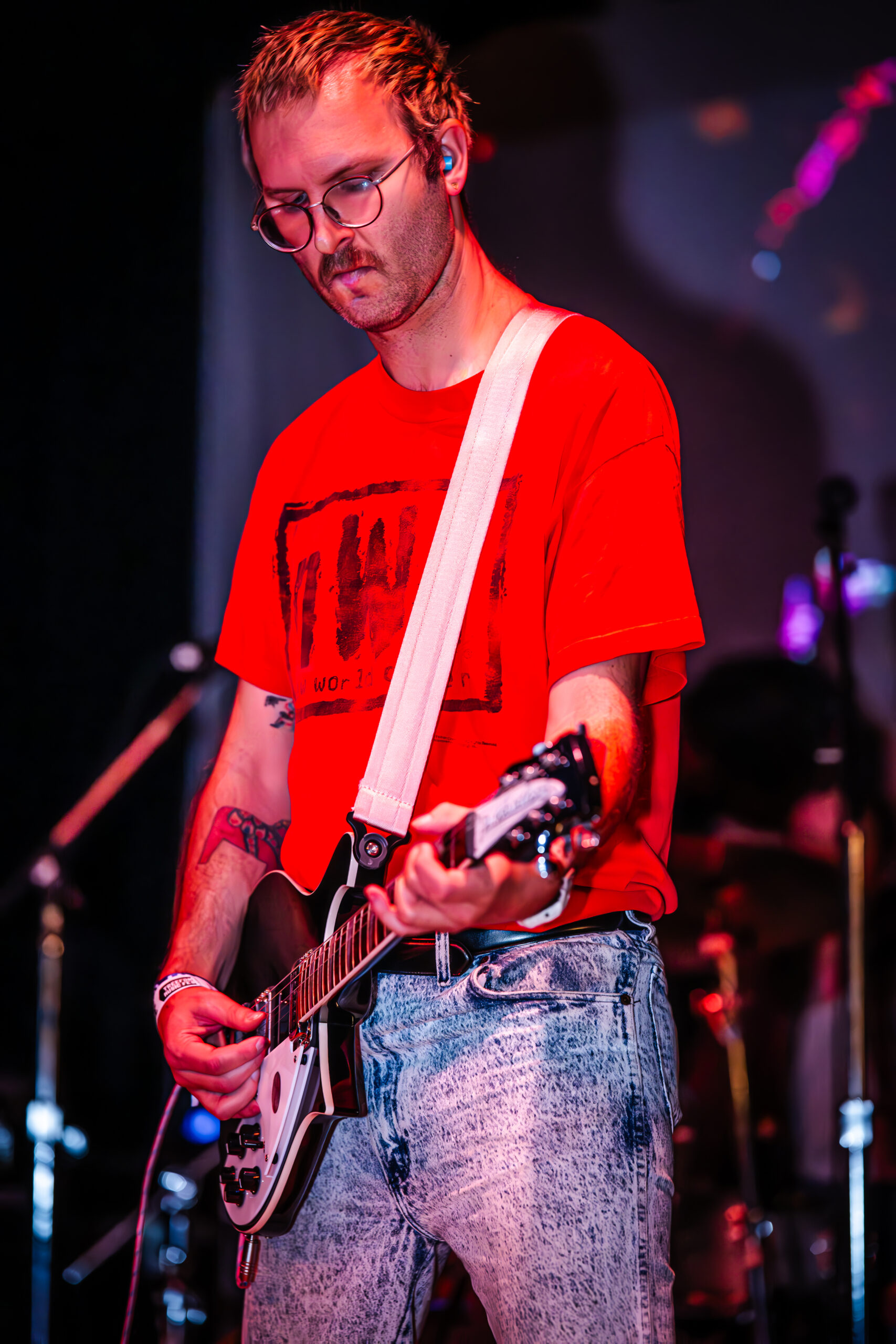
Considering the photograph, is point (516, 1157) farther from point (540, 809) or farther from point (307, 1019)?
point (540, 809)

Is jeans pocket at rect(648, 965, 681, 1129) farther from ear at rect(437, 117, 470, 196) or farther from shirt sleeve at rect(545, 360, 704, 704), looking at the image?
ear at rect(437, 117, 470, 196)

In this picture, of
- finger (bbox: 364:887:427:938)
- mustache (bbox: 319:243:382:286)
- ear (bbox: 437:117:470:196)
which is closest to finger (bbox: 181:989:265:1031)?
finger (bbox: 364:887:427:938)

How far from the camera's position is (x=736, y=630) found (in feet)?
16.6

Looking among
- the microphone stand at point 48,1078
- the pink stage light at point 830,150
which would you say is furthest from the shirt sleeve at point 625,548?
the pink stage light at point 830,150

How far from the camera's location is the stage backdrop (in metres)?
5.00

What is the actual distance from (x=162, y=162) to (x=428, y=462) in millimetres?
4320

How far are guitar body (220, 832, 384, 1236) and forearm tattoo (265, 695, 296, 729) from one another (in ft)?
1.06

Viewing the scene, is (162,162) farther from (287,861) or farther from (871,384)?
(287,861)

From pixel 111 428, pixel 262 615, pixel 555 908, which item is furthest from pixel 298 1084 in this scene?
pixel 111 428

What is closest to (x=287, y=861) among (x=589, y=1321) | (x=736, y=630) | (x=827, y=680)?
(x=589, y=1321)

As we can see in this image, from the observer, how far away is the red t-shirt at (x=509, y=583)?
1521 mm

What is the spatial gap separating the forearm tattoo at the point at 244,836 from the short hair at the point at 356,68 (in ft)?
3.58

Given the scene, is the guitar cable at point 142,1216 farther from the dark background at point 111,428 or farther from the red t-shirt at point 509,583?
the dark background at point 111,428

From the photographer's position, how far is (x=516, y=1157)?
1.42 meters
